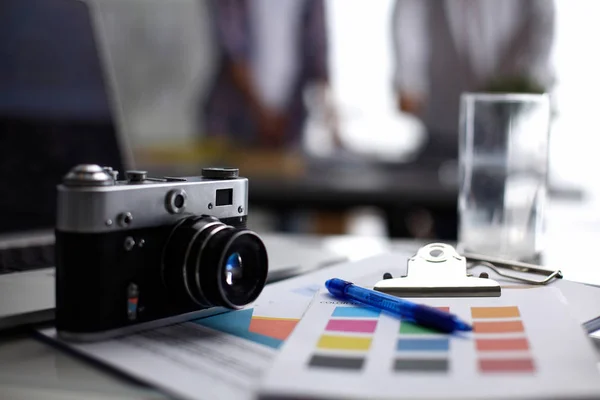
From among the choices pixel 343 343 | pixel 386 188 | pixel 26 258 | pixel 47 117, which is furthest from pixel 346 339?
pixel 386 188

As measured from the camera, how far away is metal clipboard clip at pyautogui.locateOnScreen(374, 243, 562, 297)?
0.54 metres

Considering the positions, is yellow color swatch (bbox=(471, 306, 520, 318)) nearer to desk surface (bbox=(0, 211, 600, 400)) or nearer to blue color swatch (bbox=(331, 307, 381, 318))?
blue color swatch (bbox=(331, 307, 381, 318))

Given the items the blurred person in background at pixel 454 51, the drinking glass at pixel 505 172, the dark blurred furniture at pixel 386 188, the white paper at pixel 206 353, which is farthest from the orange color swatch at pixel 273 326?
the blurred person in background at pixel 454 51

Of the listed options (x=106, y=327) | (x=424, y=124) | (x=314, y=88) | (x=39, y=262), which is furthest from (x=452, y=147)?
(x=106, y=327)

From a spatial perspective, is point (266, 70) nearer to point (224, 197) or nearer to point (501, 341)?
point (224, 197)

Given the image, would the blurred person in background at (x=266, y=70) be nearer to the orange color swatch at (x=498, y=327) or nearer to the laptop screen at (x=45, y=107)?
the laptop screen at (x=45, y=107)

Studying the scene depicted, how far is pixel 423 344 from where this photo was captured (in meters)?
0.42

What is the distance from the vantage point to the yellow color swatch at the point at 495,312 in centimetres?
48

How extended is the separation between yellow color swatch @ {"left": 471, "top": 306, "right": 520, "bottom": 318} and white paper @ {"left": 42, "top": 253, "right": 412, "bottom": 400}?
120 mm

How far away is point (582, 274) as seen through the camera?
74 cm

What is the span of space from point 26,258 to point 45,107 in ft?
0.91

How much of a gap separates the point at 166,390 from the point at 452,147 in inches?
77.0

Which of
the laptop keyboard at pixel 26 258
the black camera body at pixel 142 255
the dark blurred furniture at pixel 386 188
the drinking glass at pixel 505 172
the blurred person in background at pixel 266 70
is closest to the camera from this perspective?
the black camera body at pixel 142 255

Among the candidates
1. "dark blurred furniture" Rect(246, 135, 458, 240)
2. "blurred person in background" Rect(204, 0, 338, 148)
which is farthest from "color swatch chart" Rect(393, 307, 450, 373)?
"blurred person in background" Rect(204, 0, 338, 148)
